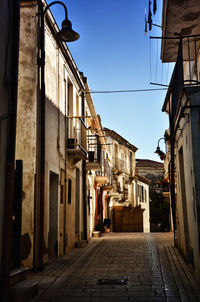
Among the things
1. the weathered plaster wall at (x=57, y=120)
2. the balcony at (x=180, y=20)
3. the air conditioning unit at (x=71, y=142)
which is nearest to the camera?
the balcony at (x=180, y=20)

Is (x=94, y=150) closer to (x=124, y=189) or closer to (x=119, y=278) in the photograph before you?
(x=119, y=278)

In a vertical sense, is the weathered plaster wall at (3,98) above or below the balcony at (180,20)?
below

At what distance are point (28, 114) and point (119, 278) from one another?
4796mm

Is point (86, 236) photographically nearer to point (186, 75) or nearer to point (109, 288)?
point (186, 75)

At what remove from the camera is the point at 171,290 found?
6637mm

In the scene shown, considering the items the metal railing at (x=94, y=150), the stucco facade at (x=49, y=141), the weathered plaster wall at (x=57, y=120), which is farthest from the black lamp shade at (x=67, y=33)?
the metal railing at (x=94, y=150)

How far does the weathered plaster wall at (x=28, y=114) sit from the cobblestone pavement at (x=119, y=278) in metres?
1.38

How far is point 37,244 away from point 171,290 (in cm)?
384

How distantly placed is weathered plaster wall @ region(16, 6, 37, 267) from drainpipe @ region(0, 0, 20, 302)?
2580mm

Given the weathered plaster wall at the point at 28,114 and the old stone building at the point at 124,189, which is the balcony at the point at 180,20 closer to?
the weathered plaster wall at the point at 28,114

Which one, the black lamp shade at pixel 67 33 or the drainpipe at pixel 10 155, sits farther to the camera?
the black lamp shade at pixel 67 33

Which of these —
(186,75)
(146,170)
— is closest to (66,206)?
(186,75)

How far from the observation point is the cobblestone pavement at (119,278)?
630 centimetres

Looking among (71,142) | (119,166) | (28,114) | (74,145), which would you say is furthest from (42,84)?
(119,166)
